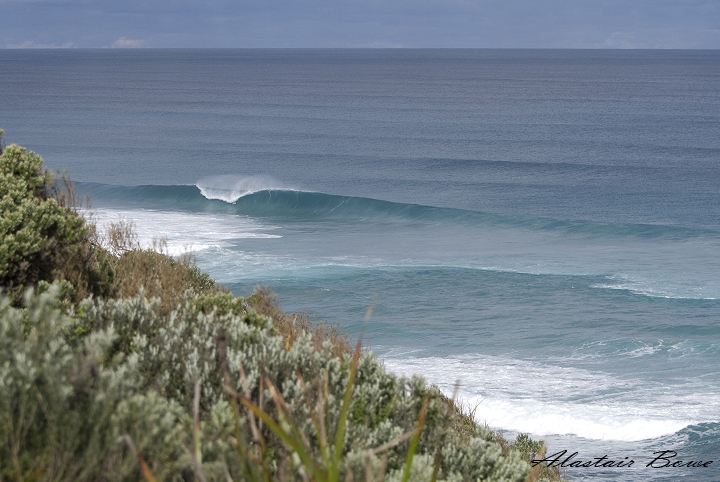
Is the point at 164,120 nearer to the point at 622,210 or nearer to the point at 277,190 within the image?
the point at 277,190

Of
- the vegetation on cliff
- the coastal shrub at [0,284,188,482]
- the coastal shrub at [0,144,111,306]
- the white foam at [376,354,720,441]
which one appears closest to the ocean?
the white foam at [376,354,720,441]

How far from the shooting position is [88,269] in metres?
6.96

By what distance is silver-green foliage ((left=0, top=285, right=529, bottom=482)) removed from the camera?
9.91 ft

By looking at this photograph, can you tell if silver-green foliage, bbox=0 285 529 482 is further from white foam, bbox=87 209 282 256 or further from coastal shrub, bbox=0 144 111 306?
white foam, bbox=87 209 282 256

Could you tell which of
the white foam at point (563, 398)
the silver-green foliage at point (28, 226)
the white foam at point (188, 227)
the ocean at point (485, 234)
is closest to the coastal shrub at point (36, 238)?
the silver-green foliage at point (28, 226)

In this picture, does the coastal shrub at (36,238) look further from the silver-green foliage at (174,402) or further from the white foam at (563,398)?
the white foam at (563,398)

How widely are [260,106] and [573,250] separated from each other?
206 ft

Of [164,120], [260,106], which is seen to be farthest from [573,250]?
[260,106]

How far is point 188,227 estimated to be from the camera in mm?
28188

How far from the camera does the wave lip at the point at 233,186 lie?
36.3 metres

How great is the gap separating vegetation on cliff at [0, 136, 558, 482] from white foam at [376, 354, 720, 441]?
403cm

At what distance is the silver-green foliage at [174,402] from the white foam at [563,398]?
6.25m

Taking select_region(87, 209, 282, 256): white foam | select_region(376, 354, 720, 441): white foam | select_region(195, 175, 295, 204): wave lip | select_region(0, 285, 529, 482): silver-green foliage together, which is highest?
select_region(195, 175, 295, 204): wave lip

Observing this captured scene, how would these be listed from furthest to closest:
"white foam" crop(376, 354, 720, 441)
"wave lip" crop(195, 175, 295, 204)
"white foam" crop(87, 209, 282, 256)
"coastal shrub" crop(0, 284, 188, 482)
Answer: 1. "wave lip" crop(195, 175, 295, 204)
2. "white foam" crop(87, 209, 282, 256)
3. "white foam" crop(376, 354, 720, 441)
4. "coastal shrub" crop(0, 284, 188, 482)
